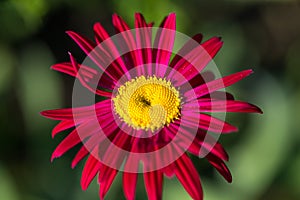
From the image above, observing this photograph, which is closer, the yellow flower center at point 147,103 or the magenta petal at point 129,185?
the magenta petal at point 129,185

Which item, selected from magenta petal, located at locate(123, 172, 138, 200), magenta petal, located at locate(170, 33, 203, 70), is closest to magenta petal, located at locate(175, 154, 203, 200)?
magenta petal, located at locate(123, 172, 138, 200)

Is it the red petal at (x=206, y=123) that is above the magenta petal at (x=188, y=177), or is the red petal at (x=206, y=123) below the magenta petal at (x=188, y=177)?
Answer: above

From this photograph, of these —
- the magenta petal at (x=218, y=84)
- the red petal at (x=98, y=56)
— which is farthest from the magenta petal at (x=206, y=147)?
the red petal at (x=98, y=56)

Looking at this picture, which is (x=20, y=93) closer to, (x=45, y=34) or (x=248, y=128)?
(x=45, y=34)

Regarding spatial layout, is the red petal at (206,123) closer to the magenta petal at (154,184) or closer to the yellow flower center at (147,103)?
the yellow flower center at (147,103)

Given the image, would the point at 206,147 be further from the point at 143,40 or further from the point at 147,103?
the point at 143,40

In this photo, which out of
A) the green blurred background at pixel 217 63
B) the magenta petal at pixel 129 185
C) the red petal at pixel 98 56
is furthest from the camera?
the green blurred background at pixel 217 63

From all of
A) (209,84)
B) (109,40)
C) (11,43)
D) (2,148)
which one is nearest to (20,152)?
(2,148)
